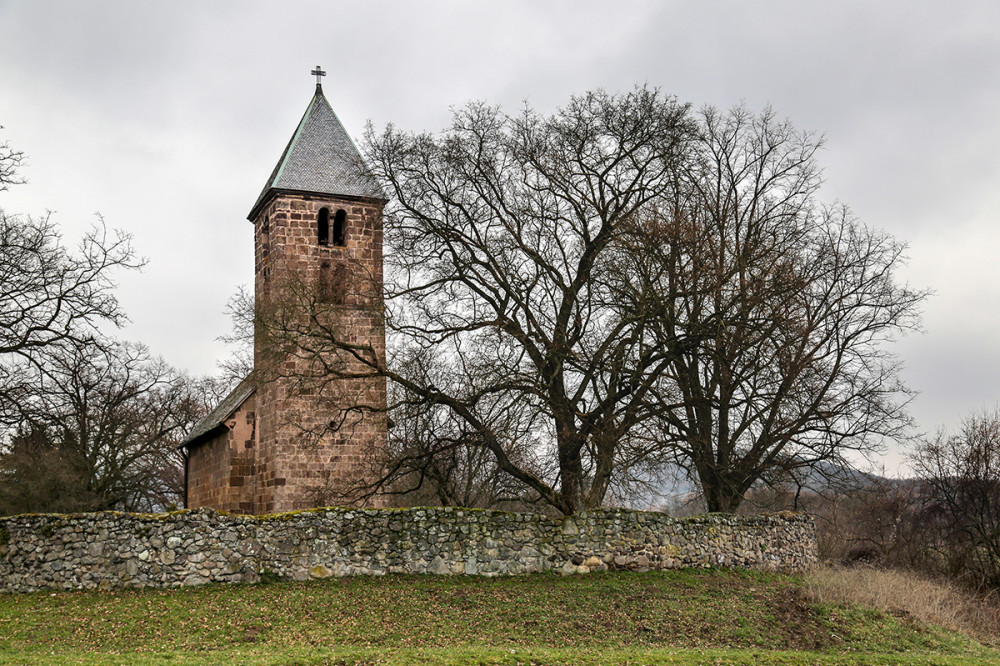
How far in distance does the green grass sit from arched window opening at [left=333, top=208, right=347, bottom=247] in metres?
10.6

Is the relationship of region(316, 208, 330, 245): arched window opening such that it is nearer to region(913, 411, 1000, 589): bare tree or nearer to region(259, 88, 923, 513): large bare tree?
region(259, 88, 923, 513): large bare tree

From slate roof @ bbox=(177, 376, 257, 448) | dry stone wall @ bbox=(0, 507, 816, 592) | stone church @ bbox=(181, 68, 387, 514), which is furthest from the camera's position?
slate roof @ bbox=(177, 376, 257, 448)

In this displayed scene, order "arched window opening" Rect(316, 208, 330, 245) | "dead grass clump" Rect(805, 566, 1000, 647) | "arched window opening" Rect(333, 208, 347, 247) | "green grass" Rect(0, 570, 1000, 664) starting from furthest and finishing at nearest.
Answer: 1. "arched window opening" Rect(333, 208, 347, 247)
2. "arched window opening" Rect(316, 208, 330, 245)
3. "dead grass clump" Rect(805, 566, 1000, 647)
4. "green grass" Rect(0, 570, 1000, 664)

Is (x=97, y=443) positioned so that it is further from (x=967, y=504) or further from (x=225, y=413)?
(x=967, y=504)

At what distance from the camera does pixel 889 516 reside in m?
32.2

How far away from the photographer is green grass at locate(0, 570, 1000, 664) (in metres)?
12.5

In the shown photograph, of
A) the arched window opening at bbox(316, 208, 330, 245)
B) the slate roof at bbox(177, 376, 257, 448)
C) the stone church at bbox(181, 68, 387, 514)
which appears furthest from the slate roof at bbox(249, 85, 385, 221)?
the slate roof at bbox(177, 376, 257, 448)

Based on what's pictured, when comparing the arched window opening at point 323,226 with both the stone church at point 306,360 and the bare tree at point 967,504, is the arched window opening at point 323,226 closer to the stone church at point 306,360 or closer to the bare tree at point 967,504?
the stone church at point 306,360

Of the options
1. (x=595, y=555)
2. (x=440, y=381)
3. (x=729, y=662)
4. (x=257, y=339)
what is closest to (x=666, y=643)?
(x=729, y=662)

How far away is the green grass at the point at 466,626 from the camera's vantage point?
1251 centimetres

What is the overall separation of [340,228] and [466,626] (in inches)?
533

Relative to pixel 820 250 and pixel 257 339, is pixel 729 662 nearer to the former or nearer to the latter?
pixel 257 339

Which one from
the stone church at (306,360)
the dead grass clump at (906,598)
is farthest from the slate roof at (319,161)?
the dead grass clump at (906,598)

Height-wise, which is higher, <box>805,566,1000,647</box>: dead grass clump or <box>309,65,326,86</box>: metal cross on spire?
<box>309,65,326,86</box>: metal cross on spire
